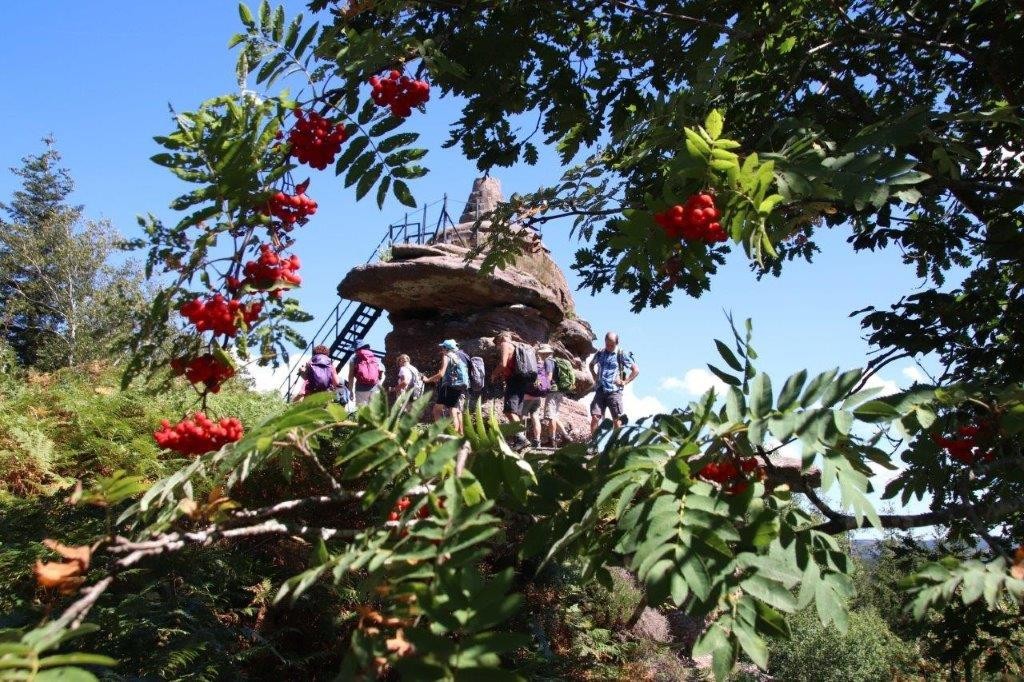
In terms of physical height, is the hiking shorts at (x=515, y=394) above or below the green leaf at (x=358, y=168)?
above

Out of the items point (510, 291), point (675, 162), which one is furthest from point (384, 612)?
point (510, 291)

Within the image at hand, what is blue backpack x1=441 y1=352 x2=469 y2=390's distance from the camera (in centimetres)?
1202

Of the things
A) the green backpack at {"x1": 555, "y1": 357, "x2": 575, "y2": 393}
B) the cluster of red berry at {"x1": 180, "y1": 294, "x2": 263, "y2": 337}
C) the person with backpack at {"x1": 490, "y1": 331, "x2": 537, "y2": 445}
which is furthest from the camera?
the green backpack at {"x1": 555, "y1": 357, "x2": 575, "y2": 393}

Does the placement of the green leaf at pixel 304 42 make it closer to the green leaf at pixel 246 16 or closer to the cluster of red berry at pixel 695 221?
the green leaf at pixel 246 16

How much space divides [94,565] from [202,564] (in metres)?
0.63

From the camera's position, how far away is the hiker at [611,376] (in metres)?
11.1

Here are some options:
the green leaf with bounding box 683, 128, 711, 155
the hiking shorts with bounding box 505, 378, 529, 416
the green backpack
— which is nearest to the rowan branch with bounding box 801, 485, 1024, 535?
the green leaf with bounding box 683, 128, 711, 155

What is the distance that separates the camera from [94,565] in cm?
457

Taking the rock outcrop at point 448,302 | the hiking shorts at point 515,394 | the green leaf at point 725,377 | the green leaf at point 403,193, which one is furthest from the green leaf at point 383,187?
the rock outcrop at point 448,302

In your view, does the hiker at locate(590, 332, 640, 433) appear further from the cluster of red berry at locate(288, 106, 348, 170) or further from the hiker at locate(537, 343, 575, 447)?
the cluster of red berry at locate(288, 106, 348, 170)

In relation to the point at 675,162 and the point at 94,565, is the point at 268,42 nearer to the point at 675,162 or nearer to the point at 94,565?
the point at 675,162

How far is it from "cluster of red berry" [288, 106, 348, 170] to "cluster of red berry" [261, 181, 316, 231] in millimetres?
150

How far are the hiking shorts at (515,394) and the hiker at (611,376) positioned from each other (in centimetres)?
154

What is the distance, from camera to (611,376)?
439 inches
